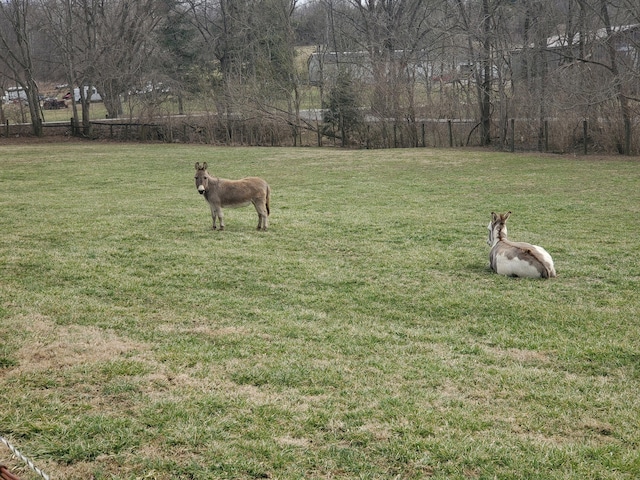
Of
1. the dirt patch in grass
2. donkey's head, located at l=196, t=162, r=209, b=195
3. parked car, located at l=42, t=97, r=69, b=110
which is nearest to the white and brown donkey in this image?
the dirt patch in grass

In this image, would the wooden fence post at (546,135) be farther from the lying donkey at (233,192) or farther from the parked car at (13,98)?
the parked car at (13,98)

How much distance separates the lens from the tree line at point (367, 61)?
29.2 meters

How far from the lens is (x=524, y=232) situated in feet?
43.0

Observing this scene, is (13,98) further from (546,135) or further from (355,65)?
(546,135)

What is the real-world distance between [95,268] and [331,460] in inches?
257

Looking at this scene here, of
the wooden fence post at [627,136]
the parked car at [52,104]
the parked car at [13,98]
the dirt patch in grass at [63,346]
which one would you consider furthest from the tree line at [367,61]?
the dirt patch in grass at [63,346]

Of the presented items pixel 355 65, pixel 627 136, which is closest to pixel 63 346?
pixel 627 136

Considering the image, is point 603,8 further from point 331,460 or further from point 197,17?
point 197,17

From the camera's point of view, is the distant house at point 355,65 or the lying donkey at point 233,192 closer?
the lying donkey at point 233,192

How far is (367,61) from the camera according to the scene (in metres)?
40.5

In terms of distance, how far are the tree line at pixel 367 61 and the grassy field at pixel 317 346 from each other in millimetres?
A: 15657

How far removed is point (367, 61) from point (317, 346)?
35757mm

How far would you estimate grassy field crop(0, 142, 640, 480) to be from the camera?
4609 mm

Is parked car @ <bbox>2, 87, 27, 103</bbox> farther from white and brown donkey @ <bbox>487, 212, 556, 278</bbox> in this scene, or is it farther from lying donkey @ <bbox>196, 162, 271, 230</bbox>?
white and brown donkey @ <bbox>487, 212, 556, 278</bbox>
